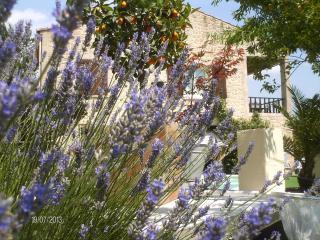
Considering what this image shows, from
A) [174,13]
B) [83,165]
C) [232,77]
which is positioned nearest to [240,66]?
[232,77]

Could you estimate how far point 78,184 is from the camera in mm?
1997

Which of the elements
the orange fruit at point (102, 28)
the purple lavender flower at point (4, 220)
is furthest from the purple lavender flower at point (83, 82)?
the orange fruit at point (102, 28)

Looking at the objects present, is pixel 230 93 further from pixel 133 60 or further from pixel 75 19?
pixel 75 19

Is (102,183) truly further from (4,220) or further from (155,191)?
(4,220)

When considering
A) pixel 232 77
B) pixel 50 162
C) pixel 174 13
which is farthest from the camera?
pixel 232 77

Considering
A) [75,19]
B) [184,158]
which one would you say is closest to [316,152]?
[184,158]

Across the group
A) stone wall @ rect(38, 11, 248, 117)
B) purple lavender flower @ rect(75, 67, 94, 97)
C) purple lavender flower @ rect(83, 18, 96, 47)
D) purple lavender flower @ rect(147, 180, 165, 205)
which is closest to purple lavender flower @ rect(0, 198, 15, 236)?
purple lavender flower @ rect(147, 180, 165, 205)

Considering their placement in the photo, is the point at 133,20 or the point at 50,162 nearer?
the point at 50,162

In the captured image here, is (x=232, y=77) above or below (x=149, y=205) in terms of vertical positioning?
above

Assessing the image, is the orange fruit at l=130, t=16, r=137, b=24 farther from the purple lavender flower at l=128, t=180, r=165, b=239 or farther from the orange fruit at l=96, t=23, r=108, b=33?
the purple lavender flower at l=128, t=180, r=165, b=239

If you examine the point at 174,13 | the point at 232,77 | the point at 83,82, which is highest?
the point at 232,77

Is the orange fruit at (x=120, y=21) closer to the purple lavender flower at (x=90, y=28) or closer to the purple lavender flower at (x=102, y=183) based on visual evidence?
the purple lavender flower at (x=90, y=28)

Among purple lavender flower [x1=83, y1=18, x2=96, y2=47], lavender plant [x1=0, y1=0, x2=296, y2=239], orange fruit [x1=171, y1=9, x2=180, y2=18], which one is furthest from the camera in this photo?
orange fruit [x1=171, y1=9, x2=180, y2=18]

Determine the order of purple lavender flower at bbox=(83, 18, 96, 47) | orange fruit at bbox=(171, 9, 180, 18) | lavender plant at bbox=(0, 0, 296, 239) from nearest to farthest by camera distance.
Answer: lavender plant at bbox=(0, 0, 296, 239)
purple lavender flower at bbox=(83, 18, 96, 47)
orange fruit at bbox=(171, 9, 180, 18)
